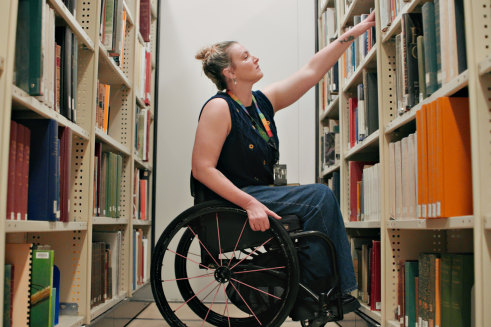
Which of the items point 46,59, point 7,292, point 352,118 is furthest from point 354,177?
point 7,292

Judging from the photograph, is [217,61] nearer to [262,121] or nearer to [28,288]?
[262,121]

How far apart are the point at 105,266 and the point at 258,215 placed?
1.09 meters

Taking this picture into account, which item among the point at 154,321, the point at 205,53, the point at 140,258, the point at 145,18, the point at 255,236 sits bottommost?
the point at 154,321

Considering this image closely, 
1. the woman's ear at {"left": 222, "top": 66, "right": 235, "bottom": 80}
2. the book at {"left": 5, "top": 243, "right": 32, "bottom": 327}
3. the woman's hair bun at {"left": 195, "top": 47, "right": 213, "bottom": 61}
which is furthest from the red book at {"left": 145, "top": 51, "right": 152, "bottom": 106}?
the book at {"left": 5, "top": 243, "right": 32, "bottom": 327}

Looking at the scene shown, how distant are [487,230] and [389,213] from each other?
80cm

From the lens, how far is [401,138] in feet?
6.94

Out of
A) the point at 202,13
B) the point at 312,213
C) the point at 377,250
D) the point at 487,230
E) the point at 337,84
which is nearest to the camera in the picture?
the point at 487,230

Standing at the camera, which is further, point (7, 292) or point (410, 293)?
point (410, 293)

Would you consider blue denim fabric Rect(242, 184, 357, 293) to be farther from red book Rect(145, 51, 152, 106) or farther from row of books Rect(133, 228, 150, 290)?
red book Rect(145, 51, 152, 106)

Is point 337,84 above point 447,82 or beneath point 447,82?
above

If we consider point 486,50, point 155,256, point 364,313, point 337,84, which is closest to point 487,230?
point 486,50

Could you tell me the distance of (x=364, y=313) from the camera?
2.29 meters

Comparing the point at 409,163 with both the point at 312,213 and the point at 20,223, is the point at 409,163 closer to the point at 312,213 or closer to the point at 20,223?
the point at 312,213

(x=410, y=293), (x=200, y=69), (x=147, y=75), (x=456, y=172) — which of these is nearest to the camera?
(x=456, y=172)
